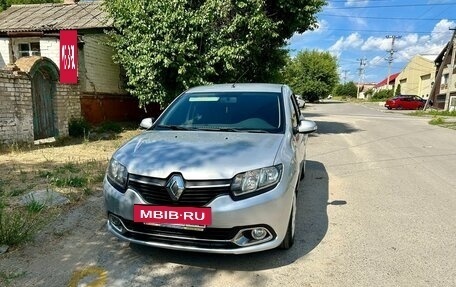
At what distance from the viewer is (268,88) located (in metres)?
4.38

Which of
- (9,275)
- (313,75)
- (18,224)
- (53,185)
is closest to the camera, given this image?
(9,275)

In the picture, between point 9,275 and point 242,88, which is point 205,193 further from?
point 242,88

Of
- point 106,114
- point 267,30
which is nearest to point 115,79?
point 106,114

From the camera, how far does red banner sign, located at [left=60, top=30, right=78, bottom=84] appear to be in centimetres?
1132

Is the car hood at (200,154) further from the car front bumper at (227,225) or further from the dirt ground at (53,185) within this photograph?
the dirt ground at (53,185)

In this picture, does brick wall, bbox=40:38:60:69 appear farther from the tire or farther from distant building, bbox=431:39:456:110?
distant building, bbox=431:39:456:110

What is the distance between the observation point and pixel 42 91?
29.4 ft

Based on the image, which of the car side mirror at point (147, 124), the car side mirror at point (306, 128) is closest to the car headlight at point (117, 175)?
the car side mirror at point (147, 124)

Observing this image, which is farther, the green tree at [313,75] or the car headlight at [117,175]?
the green tree at [313,75]

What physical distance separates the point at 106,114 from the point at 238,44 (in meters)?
5.87

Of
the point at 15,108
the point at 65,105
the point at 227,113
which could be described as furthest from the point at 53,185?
the point at 65,105

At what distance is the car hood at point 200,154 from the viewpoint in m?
2.73

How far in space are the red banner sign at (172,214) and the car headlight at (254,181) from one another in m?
0.27

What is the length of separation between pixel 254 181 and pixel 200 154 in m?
0.50
